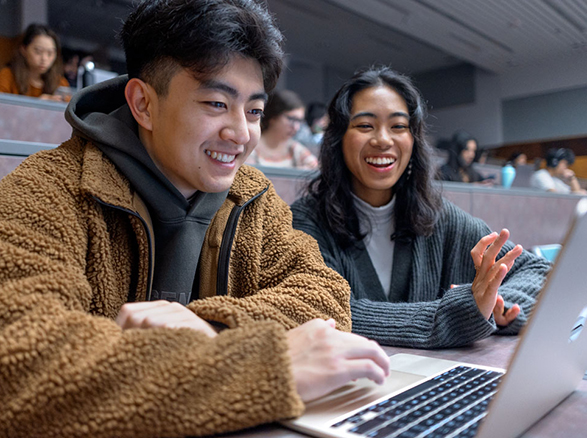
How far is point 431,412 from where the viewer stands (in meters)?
0.52

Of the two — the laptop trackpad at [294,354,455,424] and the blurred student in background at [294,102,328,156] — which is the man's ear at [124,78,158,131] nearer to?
the laptop trackpad at [294,354,455,424]

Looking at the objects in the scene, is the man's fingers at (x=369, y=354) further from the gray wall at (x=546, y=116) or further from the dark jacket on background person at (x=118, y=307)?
the gray wall at (x=546, y=116)

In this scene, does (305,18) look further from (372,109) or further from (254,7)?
(254,7)

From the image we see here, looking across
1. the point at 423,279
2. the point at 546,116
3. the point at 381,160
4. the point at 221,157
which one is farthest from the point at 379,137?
the point at 546,116

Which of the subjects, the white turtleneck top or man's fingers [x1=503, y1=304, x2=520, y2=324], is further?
the white turtleneck top

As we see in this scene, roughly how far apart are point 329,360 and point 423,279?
0.79 m

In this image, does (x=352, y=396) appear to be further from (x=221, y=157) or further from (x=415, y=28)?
(x=415, y=28)

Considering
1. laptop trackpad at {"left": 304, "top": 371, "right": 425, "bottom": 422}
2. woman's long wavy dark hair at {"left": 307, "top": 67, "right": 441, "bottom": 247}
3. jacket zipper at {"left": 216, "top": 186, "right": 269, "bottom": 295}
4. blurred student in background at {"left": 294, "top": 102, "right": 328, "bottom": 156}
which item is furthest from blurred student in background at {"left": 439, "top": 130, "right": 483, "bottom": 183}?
laptop trackpad at {"left": 304, "top": 371, "right": 425, "bottom": 422}

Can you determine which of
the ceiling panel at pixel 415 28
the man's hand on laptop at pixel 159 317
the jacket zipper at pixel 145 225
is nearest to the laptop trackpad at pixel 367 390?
the man's hand on laptop at pixel 159 317

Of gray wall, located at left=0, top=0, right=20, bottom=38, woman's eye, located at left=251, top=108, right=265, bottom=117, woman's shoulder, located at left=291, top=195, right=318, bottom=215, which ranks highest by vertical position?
gray wall, located at left=0, top=0, right=20, bottom=38

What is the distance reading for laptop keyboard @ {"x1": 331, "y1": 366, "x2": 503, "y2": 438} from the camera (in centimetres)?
48

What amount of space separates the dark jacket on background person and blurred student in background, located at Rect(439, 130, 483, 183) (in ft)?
9.65

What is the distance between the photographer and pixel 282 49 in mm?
909

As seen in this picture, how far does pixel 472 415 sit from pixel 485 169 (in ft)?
15.8
